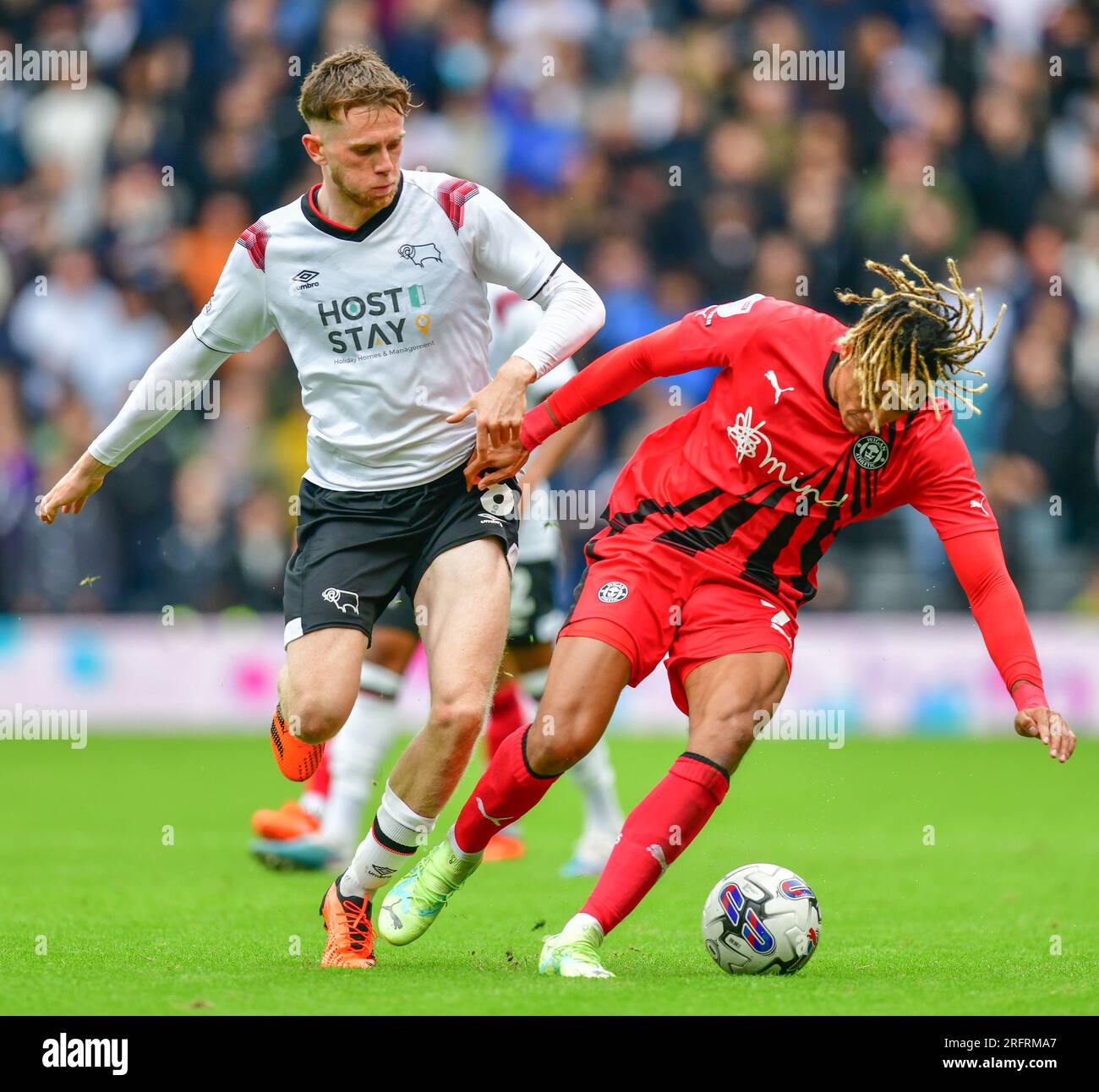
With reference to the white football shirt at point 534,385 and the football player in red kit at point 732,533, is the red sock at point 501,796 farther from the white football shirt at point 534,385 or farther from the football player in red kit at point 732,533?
the white football shirt at point 534,385

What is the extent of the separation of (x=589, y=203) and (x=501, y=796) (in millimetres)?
10117

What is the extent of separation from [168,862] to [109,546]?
21.5ft

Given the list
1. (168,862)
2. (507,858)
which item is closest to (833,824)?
(507,858)

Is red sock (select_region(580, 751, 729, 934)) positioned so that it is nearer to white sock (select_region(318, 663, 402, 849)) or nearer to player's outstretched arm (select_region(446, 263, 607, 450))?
player's outstretched arm (select_region(446, 263, 607, 450))

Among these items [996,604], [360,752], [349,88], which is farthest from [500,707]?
[349,88]

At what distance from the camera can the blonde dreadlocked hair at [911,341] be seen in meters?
5.49

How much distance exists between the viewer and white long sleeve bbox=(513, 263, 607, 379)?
5.66 metres

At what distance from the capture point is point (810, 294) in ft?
46.2

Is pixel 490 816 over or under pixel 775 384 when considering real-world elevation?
under

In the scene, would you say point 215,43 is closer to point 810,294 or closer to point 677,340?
point 810,294

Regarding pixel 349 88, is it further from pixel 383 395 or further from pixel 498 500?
pixel 498 500

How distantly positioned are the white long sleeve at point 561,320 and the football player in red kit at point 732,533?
13 centimetres

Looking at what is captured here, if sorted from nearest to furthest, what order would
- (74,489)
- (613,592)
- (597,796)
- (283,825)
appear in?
1. (613,592)
2. (74,489)
3. (283,825)
4. (597,796)

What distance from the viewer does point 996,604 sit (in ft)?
18.2
